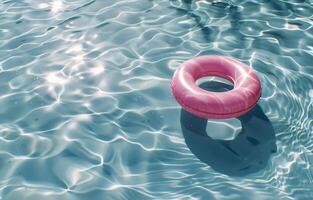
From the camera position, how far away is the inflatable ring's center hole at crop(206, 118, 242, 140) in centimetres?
487

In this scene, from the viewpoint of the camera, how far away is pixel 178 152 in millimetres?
4688

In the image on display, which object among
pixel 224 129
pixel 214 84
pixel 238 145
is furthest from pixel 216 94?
pixel 214 84

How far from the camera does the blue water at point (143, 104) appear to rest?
4.39 metres

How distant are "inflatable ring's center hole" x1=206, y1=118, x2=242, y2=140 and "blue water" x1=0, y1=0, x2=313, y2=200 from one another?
11mm

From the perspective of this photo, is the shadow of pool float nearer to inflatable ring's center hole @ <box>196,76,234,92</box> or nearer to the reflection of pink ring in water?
the reflection of pink ring in water

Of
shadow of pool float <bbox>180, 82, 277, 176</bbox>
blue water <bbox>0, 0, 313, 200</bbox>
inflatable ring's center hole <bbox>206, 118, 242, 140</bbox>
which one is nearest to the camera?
blue water <bbox>0, 0, 313, 200</bbox>

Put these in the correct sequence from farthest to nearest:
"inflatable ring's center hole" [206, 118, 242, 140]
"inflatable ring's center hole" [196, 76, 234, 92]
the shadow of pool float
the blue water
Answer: "inflatable ring's center hole" [196, 76, 234, 92] → "inflatable ring's center hole" [206, 118, 242, 140] → the shadow of pool float → the blue water

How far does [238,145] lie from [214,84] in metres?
0.93

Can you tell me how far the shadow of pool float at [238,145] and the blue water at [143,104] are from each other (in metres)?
0.01

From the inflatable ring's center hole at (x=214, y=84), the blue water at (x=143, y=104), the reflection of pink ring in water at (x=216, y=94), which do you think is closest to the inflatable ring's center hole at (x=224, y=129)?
the blue water at (x=143, y=104)

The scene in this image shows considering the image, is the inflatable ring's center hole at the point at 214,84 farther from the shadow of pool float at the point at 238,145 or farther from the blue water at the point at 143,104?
the shadow of pool float at the point at 238,145

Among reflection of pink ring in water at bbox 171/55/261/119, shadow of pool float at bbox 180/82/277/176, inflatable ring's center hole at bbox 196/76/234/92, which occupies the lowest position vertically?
shadow of pool float at bbox 180/82/277/176

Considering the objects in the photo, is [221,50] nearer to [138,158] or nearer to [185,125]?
[185,125]

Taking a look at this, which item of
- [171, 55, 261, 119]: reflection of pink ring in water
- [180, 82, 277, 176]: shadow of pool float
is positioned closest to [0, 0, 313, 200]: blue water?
[180, 82, 277, 176]: shadow of pool float
